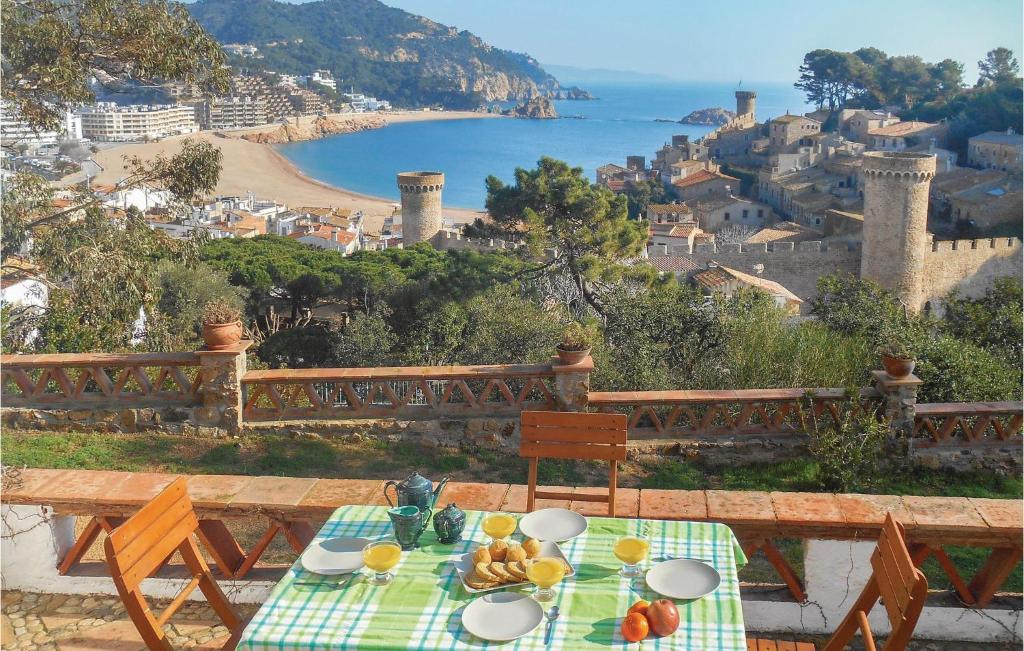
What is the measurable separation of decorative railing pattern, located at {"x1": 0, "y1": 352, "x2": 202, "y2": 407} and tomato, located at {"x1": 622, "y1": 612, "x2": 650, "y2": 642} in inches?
181

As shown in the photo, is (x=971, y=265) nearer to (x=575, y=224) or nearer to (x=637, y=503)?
(x=575, y=224)

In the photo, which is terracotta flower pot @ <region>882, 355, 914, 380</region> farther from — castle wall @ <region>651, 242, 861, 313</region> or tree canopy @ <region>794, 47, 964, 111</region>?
tree canopy @ <region>794, 47, 964, 111</region>

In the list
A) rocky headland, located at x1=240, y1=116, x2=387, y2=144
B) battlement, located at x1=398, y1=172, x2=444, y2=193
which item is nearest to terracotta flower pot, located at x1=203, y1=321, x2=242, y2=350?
battlement, located at x1=398, y1=172, x2=444, y2=193

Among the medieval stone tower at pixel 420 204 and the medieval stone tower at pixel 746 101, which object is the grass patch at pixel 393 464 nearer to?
the medieval stone tower at pixel 420 204

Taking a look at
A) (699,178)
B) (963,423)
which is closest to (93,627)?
(963,423)

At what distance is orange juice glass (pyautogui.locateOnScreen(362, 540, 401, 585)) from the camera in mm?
2434

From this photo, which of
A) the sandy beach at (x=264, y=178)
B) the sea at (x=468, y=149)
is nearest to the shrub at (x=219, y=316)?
the sandy beach at (x=264, y=178)

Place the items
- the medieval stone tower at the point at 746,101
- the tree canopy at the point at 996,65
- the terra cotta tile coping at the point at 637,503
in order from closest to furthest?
the terra cotta tile coping at the point at 637,503 < the tree canopy at the point at 996,65 < the medieval stone tower at the point at 746,101

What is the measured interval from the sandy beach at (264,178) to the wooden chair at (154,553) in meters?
48.3

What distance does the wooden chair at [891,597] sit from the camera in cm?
211

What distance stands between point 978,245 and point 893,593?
33.0m

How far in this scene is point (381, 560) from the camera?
8.04 ft

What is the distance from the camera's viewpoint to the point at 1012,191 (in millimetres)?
43125

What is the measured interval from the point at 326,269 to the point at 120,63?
36.2 feet
